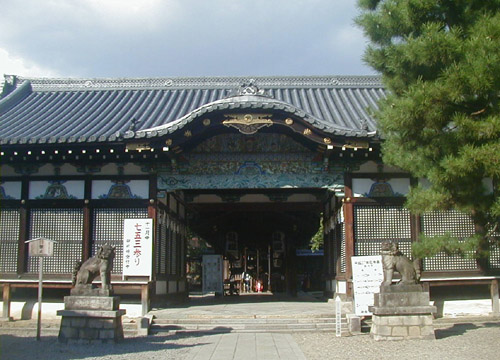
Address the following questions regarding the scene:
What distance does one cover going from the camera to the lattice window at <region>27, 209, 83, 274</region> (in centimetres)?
1366

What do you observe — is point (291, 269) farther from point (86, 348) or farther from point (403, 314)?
point (86, 348)

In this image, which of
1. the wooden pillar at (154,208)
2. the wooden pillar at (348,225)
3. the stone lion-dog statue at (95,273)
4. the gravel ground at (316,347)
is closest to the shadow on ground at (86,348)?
the gravel ground at (316,347)

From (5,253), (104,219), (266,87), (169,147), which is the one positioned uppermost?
(266,87)

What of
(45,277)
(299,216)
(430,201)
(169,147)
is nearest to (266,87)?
(299,216)

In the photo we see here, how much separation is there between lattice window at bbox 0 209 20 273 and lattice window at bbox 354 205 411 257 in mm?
8576

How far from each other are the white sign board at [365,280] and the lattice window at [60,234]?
6.83 meters

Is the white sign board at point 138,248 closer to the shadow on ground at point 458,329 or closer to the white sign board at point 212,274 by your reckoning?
the shadow on ground at point 458,329

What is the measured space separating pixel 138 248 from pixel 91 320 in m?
3.44

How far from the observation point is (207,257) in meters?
22.7

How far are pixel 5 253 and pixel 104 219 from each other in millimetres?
2697

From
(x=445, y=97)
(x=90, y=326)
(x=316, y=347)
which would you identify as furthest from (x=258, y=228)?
(x=445, y=97)

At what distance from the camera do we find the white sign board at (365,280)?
11.5m

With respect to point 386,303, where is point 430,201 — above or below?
above

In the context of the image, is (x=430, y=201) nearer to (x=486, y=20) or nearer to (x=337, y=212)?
(x=486, y=20)
